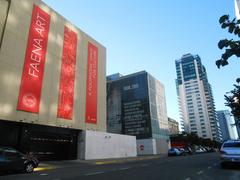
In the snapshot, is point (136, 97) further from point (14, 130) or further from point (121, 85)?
point (14, 130)

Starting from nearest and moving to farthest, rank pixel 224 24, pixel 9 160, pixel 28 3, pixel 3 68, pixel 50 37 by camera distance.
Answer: pixel 224 24 < pixel 9 160 < pixel 3 68 < pixel 28 3 < pixel 50 37

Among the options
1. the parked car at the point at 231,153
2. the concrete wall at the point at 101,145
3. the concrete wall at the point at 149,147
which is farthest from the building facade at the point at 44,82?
the concrete wall at the point at 149,147

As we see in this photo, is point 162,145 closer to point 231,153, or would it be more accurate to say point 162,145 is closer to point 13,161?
point 231,153

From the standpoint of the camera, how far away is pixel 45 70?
109ft

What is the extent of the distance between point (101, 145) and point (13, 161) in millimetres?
25277

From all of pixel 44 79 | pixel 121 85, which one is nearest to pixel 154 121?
pixel 121 85

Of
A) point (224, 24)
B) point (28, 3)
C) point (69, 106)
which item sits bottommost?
point (224, 24)

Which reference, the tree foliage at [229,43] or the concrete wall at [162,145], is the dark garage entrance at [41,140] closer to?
the tree foliage at [229,43]

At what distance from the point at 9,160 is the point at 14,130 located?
13349mm

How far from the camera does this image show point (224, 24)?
164 inches

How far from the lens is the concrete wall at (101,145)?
123 ft

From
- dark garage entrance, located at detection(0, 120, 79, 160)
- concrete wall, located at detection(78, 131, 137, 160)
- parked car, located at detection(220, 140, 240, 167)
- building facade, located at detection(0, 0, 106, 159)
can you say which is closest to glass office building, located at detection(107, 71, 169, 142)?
concrete wall, located at detection(78, 131, 137, 160)

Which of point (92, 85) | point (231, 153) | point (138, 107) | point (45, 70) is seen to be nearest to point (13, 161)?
point (231, 153)

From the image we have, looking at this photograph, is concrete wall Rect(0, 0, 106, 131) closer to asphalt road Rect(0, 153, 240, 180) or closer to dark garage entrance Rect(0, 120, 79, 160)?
dark garage entrance Rect(0, 120, 79, 160)
